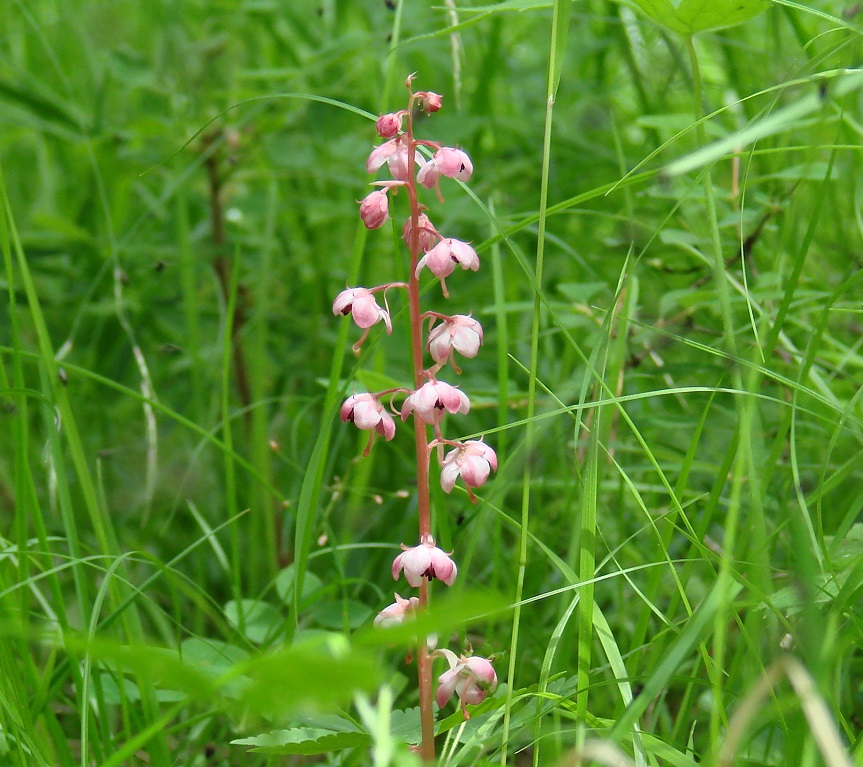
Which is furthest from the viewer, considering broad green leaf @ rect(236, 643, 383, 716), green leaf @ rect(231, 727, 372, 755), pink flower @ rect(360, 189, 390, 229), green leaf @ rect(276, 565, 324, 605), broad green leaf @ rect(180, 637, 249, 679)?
green leaf @ rect(276, 565, 324, 605)

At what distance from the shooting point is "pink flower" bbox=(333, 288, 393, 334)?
1180mm

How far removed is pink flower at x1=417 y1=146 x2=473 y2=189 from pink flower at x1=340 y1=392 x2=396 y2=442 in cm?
28

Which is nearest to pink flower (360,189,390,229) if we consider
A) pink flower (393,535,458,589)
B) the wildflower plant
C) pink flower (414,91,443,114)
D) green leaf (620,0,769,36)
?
the wildflower plant

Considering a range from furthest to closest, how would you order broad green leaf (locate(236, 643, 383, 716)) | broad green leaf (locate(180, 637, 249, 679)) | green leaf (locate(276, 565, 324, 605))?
green leaf (locate(276, 565, 324, 605)) → broad green leaf (locate(180, 637, 249, 679)) → broad green leaf (locate(236, 643, 383, 716))

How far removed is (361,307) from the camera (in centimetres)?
118

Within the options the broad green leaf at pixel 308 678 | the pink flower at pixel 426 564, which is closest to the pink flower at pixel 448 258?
the pink flower at pixel 426 564

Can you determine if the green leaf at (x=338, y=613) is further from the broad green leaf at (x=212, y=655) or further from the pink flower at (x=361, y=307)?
the pink flower at (x=361, y=307)

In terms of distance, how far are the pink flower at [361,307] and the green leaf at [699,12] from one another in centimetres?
64

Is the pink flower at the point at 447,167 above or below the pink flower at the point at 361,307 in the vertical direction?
above

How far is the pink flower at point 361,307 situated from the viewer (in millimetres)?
1180

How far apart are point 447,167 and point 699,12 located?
55cm

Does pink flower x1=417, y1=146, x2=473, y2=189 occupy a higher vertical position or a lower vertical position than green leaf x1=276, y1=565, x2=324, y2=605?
higher

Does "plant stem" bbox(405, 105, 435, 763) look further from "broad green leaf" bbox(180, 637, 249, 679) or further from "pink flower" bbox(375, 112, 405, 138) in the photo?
"broad green leaf" bbox(180, 637, 249, 679)

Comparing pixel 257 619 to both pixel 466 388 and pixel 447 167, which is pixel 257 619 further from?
pixel 447 167
